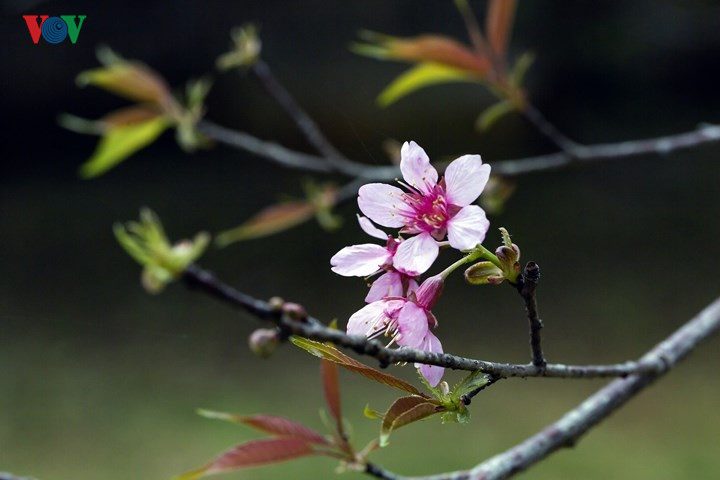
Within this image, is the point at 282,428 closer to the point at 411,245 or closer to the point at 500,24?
the point at 411,245

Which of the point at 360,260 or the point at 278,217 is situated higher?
the point at 278,217

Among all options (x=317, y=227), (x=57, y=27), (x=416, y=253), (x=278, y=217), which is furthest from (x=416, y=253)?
(x=317, y=227)

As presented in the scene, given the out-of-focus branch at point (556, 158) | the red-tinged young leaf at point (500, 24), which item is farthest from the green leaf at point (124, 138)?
the red-tinged young leaf at point (500, 24)

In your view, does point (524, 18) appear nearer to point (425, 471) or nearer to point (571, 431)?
point (425, 471)

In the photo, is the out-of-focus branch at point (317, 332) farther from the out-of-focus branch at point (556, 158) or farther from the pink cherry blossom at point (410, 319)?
the out-of-focus branch at point (556, 158)

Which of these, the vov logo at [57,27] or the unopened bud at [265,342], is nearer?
the unopened bud at [265,342]

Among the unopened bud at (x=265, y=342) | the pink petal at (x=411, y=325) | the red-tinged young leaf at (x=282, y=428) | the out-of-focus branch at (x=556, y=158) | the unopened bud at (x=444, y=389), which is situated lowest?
the unopened bud at (x=265, y=342)
